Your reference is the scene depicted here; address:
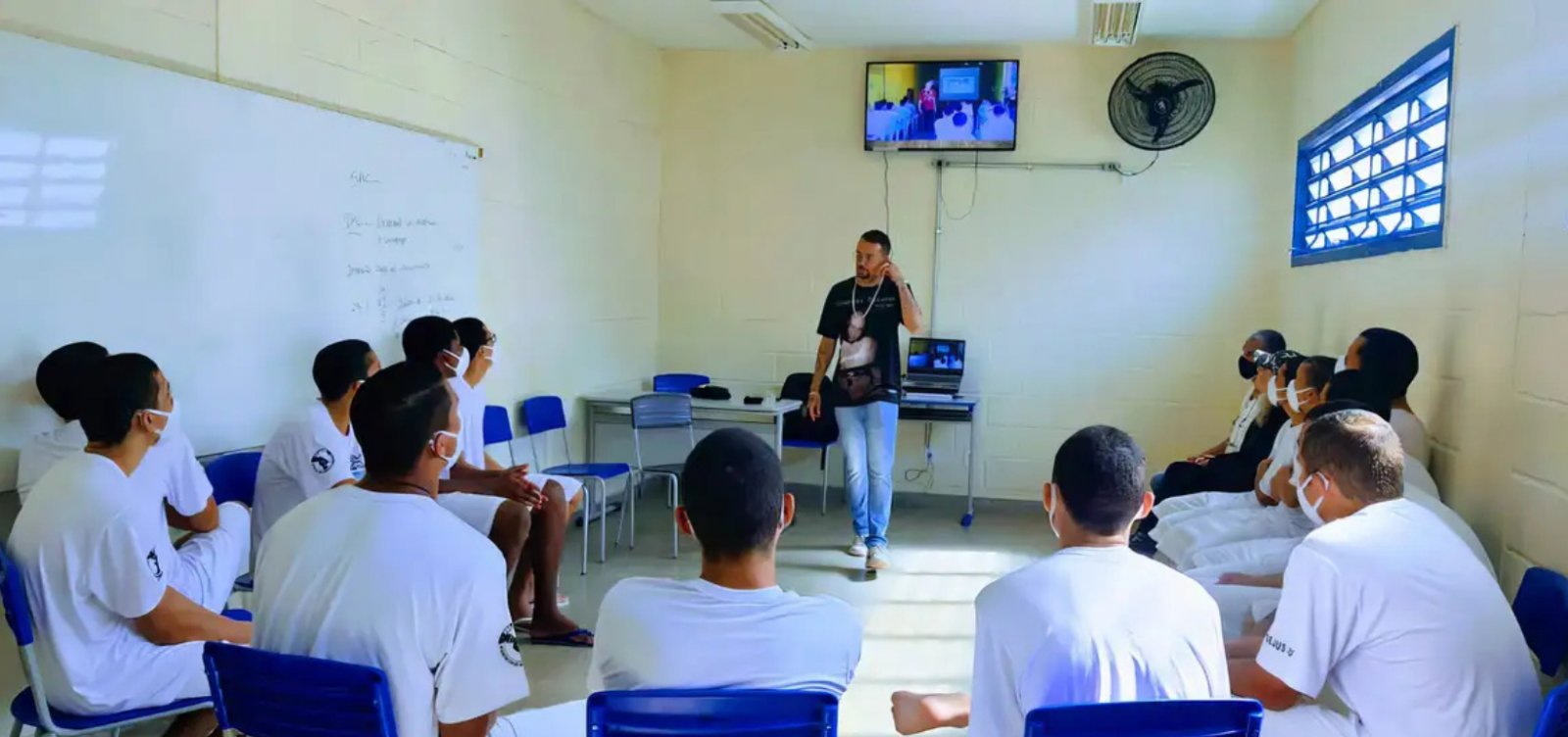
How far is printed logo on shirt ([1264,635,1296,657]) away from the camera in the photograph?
1904 millimetres

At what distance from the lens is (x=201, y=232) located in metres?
3.24

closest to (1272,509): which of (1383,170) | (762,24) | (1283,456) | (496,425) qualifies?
(1283,456)

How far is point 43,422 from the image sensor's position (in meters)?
2.75

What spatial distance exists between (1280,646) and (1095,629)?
63 centimetres

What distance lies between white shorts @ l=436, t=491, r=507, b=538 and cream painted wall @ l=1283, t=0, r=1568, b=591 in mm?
3039

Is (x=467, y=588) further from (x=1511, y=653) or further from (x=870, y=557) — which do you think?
(x=870, y=557)

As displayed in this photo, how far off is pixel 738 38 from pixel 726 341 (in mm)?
1912

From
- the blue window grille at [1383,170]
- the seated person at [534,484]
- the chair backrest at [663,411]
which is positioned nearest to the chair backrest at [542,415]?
the chair backrest at [663,411]

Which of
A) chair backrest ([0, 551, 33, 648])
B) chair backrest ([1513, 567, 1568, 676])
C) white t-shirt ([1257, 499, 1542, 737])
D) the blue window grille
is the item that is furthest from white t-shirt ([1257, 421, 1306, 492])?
chair backrest ([0, 551, 33, 648])

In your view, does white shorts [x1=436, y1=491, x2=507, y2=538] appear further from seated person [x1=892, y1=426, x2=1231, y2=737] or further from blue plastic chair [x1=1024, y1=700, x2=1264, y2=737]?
blue plastic chair [x1=1024, y1=700, x2=1264, y2=737]

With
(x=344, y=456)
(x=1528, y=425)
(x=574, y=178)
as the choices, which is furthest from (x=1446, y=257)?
(x=574, y=178)

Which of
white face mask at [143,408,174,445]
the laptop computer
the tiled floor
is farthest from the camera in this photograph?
the laptop computer

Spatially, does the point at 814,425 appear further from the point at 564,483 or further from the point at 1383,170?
the point at 1383,170

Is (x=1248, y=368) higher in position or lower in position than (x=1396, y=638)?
higher
